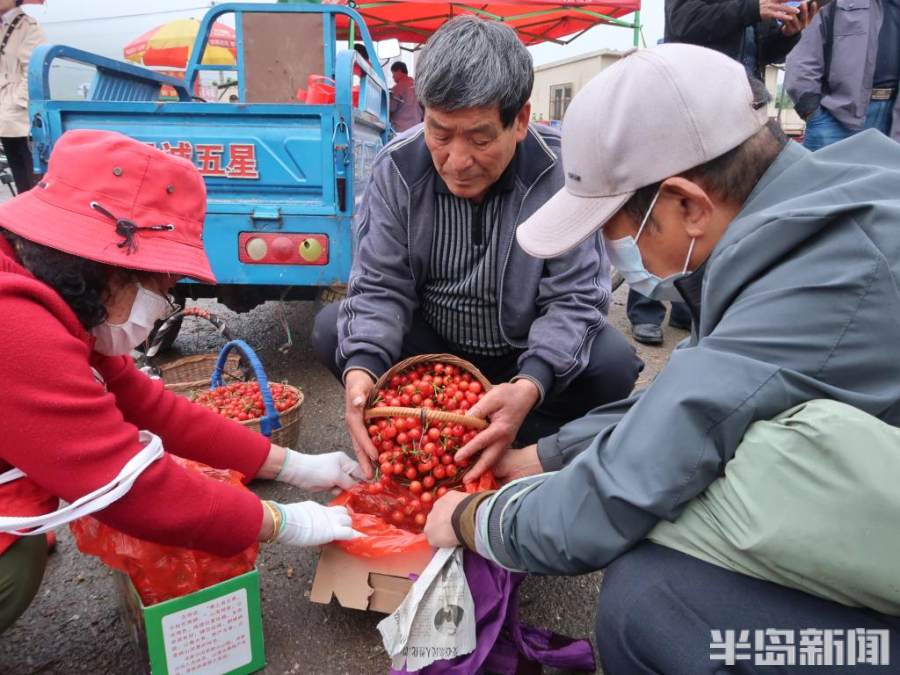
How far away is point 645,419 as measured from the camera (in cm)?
118

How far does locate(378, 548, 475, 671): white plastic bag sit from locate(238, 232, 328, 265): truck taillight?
6.81ft

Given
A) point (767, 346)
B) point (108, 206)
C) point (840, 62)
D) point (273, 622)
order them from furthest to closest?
point (840, 62)
point (273, 622)
point (108, 206)
point (767, 346)

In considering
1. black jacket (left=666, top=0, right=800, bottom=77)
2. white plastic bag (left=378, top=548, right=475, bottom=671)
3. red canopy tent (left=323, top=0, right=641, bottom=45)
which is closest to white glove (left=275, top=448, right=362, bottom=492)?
white plastic bag (left=378, top=548, right=475, bottom=671)

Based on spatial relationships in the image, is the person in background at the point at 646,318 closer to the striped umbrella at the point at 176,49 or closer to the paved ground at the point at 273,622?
the paved ground at the point at 273,622

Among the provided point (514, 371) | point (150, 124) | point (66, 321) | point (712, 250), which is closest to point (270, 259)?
point (150, 124)

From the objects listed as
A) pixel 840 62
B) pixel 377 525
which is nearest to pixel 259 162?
pixel 377 525

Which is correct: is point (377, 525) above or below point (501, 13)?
below

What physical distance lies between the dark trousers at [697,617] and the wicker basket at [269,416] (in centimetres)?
162

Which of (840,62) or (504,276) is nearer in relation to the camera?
(504,276)

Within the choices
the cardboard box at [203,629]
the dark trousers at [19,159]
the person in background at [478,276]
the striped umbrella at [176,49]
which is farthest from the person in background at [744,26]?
the striped umbrella at [176,49]

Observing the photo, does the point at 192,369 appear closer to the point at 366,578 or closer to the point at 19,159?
the point at 366,578

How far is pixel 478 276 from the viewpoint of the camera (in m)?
2.29

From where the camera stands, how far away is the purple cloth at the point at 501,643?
61.7 inches

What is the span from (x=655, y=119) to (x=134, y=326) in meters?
1.27
